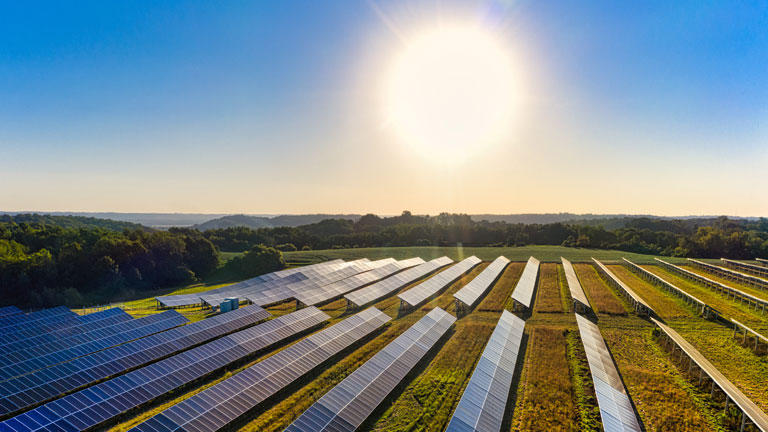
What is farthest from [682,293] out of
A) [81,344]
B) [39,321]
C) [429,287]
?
[39,321]

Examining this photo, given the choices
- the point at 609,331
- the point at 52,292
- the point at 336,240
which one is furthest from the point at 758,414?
the point at 336,240

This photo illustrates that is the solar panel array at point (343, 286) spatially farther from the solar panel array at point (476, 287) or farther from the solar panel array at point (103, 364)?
the solar panel array at point (476, 287)

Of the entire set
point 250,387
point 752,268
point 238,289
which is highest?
point 752,268

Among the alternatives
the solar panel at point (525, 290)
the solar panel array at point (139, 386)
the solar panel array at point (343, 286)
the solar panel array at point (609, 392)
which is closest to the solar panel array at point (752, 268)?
the solar panel at point (525, 290)

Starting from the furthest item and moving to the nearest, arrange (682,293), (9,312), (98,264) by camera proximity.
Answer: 1. (98,264)
2. (682,293)
3. (9,312)

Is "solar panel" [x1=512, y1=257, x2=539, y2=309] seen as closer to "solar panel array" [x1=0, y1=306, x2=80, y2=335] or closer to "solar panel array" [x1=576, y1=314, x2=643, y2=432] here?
"solar panel array" [x1=576, y1=314, x2=643, y2=432]

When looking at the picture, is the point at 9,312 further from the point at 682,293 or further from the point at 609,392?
the point at 682,293
